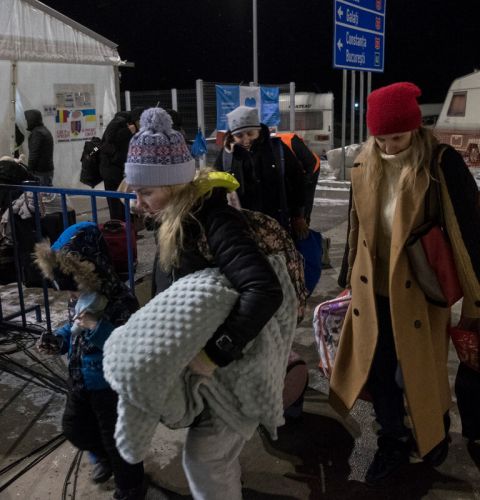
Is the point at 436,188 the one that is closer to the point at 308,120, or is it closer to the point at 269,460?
the point at 269,460

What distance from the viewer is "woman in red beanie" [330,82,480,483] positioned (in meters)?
2.49

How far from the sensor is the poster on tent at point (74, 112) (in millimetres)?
11016

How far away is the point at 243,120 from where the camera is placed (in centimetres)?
391

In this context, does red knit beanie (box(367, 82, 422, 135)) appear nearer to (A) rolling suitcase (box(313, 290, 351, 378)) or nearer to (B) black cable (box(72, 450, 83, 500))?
(A) rolling suitcase (box(313, 290, 351, 378))

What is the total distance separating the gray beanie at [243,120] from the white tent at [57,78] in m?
6.80

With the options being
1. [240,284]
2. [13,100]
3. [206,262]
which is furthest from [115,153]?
[240,284]

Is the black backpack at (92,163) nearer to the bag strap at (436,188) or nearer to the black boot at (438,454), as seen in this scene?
the bag strap at (436,188)

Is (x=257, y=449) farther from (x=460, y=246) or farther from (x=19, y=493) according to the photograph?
(x=460, y=246)

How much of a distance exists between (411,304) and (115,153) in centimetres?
552

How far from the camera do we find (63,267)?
2.44 metres

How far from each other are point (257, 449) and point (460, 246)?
1.48 metres

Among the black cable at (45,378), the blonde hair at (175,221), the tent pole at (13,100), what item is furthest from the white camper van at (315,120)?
the blonde hair at (175,221)

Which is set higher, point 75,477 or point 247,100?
point 247,100

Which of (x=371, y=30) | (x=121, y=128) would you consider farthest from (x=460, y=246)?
(x=371, y=30)
